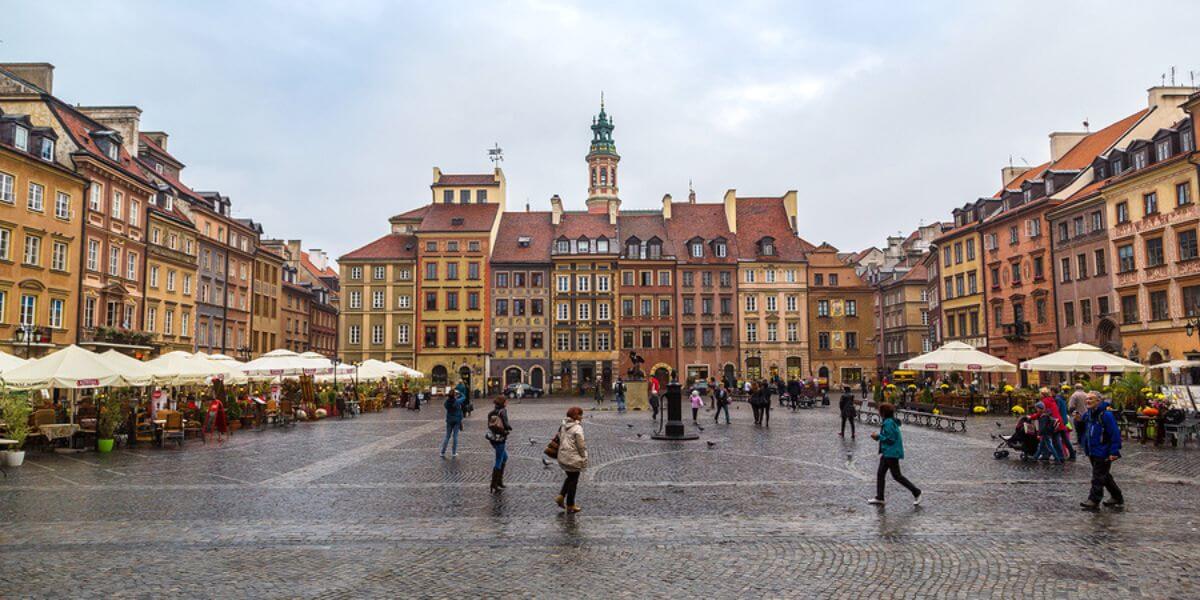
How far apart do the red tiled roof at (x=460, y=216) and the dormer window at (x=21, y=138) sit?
3323 centimetres

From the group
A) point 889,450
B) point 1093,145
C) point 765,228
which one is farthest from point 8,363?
point 765,228

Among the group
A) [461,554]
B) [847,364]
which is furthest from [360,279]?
[461,554]

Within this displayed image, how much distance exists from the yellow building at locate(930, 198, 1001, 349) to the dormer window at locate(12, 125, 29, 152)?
172 ft

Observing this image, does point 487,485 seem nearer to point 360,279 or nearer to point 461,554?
point 461,554

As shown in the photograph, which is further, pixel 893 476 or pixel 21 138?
pixel 21 138

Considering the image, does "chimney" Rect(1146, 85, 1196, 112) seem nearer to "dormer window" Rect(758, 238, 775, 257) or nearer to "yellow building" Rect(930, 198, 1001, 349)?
"yellow building" Rect(930, 198, 1001, 349)

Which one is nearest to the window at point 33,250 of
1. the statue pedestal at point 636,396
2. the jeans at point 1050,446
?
the statue pedestal at point 636,396

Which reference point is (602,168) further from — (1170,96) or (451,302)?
(1170,96)

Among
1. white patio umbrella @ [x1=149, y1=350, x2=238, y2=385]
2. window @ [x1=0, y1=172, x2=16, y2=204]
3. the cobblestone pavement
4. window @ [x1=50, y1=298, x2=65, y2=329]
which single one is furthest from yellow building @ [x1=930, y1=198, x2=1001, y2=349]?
window @ [x1=0, y1=172, x2=16, y2=204]

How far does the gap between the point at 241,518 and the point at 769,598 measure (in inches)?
302

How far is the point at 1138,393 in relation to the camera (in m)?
23.7

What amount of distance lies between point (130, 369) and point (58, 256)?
20183 millimetres

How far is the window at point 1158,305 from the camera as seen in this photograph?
1436 inches

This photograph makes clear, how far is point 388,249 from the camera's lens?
67.2 m
